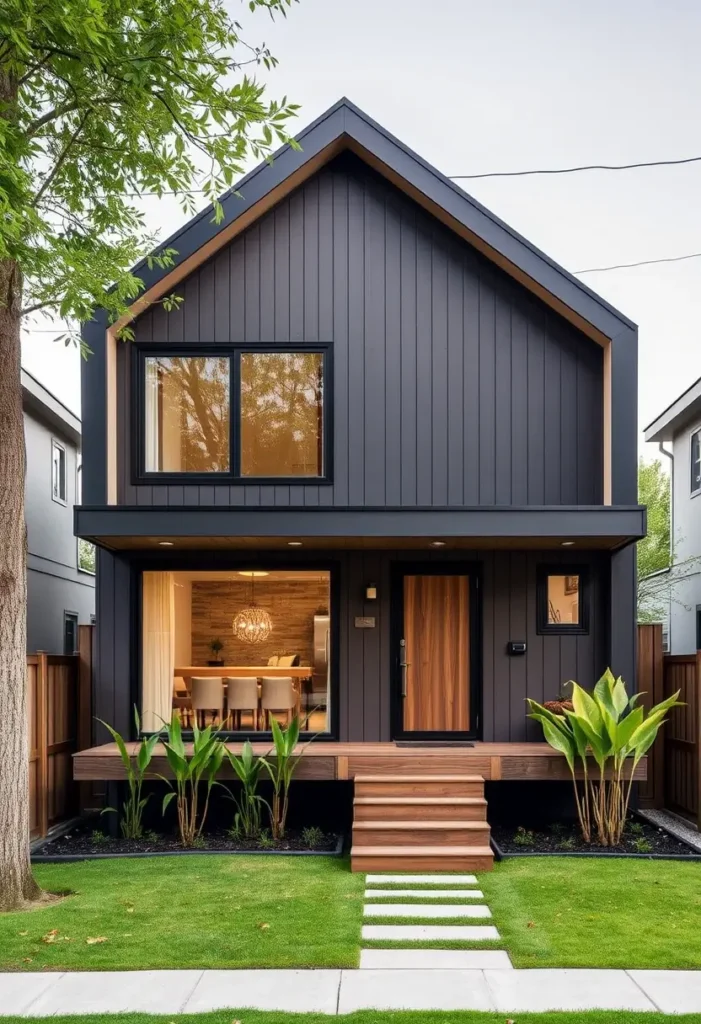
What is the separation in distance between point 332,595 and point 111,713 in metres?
2.41

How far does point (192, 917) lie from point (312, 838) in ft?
7.27

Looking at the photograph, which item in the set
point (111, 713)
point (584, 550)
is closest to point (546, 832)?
point (584, 550)

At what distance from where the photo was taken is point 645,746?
7.27m

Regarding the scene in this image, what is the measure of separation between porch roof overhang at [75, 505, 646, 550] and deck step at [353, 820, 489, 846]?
2.39 m

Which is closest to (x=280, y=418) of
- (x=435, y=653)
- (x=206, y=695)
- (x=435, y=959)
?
(x=435, y=653)

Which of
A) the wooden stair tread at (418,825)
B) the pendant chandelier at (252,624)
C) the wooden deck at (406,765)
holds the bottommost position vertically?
the wooden stair tread at (418,825)

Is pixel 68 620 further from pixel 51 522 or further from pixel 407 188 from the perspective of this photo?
pixel 407 188

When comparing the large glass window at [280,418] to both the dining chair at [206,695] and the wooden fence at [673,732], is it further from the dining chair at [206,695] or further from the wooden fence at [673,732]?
the wooden fence at [673,732]

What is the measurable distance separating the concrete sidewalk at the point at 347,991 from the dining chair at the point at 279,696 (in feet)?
15.1

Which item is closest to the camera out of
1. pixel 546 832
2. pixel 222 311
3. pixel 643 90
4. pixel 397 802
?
pixel 397 802

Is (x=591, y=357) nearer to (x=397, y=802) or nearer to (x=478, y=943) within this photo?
(x=397, y=802)

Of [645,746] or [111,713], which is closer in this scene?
[645,746]

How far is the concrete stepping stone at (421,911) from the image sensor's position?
5.39m

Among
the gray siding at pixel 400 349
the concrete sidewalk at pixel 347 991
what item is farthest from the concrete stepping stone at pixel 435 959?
the gray siding at pixel 400 349
